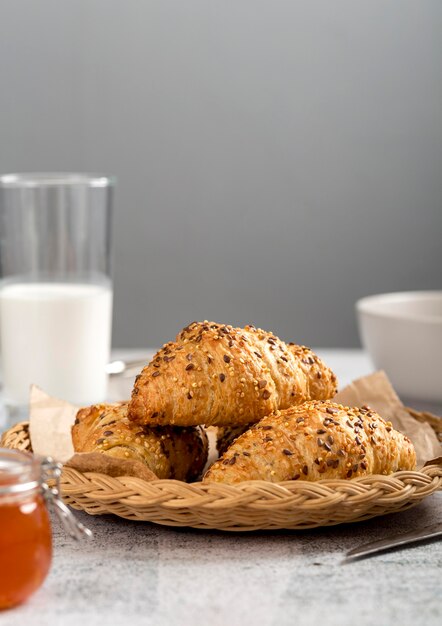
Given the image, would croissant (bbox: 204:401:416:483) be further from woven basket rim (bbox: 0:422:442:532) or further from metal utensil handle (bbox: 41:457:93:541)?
metal utensil handle (bbox: 41:457:93:541)

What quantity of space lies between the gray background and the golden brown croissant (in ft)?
9.57

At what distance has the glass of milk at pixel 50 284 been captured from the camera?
6.16ft

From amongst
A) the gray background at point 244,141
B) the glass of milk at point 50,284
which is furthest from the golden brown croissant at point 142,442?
the gray background at point 244,141

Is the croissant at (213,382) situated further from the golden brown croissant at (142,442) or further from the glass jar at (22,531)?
the glass jar at (22,531)

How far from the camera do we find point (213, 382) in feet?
3.99

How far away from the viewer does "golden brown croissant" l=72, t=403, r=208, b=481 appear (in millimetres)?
1189

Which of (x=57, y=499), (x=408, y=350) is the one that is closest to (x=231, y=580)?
(x=57, y=499)

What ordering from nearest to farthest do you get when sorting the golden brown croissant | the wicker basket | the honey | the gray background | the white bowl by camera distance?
1. the honey
2. the wicker basket
3. the golden brown croissant
4. the white bowl
5. the gray background

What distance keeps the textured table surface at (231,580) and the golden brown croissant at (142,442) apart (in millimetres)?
85

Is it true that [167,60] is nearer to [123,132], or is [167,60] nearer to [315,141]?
[123,132]

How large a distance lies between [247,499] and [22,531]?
0.26 meters

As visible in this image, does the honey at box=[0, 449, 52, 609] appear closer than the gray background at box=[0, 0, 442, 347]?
Yes

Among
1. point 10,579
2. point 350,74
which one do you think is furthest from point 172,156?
point 10,579

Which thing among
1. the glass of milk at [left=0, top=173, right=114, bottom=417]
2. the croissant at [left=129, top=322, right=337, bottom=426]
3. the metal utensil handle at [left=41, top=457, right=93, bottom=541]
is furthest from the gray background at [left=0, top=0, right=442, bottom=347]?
the metal utensil handle at [left=41, top=457, right=93, bottom=541]
